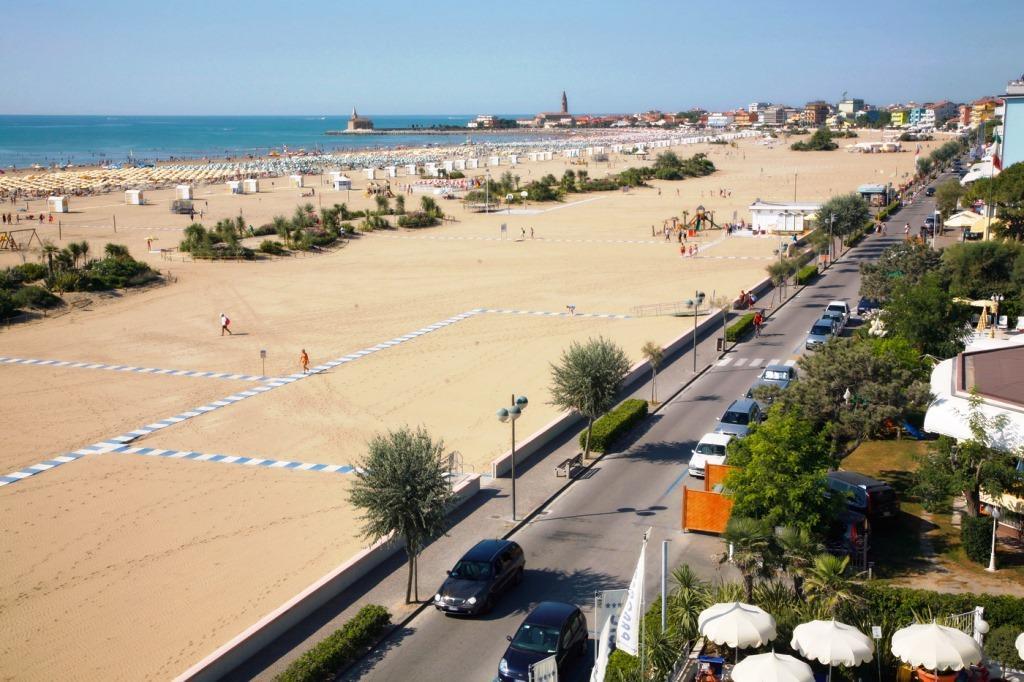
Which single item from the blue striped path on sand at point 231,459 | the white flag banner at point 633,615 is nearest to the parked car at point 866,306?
the blue striped path on sand at point 231,459

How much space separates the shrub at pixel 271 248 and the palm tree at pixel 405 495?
1517 inches

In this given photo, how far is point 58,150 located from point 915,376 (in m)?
178

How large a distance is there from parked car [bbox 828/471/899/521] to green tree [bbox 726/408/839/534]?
175 centimetres

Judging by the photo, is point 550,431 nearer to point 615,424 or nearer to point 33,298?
point 615,424

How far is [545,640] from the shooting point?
469 inches

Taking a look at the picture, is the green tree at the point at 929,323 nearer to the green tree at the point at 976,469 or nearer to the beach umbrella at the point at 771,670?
the green tree at the point at 976,469

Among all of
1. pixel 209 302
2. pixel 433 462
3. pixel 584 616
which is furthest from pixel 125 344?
pixel 584 616

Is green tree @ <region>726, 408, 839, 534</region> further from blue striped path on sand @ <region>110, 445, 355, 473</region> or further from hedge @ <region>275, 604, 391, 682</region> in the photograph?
blue striped path on sand @ <region>110, 445, 355, 473</region>

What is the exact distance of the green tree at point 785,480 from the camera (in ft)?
44.9

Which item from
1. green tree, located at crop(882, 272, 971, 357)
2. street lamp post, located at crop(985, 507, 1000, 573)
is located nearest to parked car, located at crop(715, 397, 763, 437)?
green tree, located at crop(882, 272, 971, 357)

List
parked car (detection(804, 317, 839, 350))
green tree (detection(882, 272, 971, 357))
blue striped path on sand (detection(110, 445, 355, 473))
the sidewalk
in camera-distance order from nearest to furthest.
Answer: the sidewalk
blue striped path on sand (detection(110, 445, 355, 473))
green tree (detection(882, 272, 971, 357))
parked car (detection(804, 317, 839, 350))

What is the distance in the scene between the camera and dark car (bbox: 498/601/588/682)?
38.3 ft

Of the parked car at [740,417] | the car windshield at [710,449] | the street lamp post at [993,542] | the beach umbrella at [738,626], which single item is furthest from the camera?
the parked car at [740,417]

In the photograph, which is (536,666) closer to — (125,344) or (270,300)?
(125,344)
